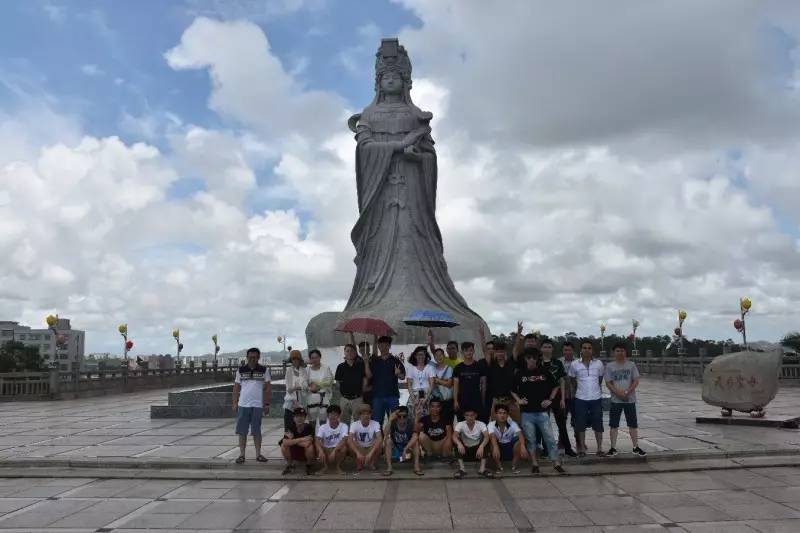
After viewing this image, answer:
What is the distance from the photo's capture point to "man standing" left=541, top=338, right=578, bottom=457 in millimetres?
8539

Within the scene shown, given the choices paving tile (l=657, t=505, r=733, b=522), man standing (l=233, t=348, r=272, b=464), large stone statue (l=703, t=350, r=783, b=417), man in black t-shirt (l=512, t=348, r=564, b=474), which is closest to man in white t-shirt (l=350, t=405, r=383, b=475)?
man standing (l=233, t=348, r=272, b=464)

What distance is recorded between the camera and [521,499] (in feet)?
22.2

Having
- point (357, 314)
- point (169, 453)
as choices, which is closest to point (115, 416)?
point (357, 314)

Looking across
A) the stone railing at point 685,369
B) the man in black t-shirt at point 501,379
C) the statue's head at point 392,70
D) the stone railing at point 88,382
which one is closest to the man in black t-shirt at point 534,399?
the man in black t-shirt at point 501,379

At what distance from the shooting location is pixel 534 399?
823cm

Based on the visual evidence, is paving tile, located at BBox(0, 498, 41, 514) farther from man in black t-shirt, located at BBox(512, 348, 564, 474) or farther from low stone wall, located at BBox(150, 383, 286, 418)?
low stone wall, located at BBox(150, 383, 286, 418)

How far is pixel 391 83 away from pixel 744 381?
11.2 m

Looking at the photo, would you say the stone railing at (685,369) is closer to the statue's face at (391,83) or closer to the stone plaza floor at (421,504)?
the statue's face at (391,83)

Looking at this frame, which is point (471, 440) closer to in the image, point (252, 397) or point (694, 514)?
point (694, 514)

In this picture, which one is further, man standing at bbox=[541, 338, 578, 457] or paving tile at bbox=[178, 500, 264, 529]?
man standing at bbox=[541, 338, 578, 457]

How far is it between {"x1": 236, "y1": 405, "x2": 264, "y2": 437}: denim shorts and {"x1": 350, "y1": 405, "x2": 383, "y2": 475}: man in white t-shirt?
1.38 m

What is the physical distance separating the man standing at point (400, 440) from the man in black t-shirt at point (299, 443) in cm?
91

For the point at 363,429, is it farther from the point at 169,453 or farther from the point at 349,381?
the point at 169,453

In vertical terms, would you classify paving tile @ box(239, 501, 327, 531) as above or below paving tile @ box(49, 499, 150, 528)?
below
